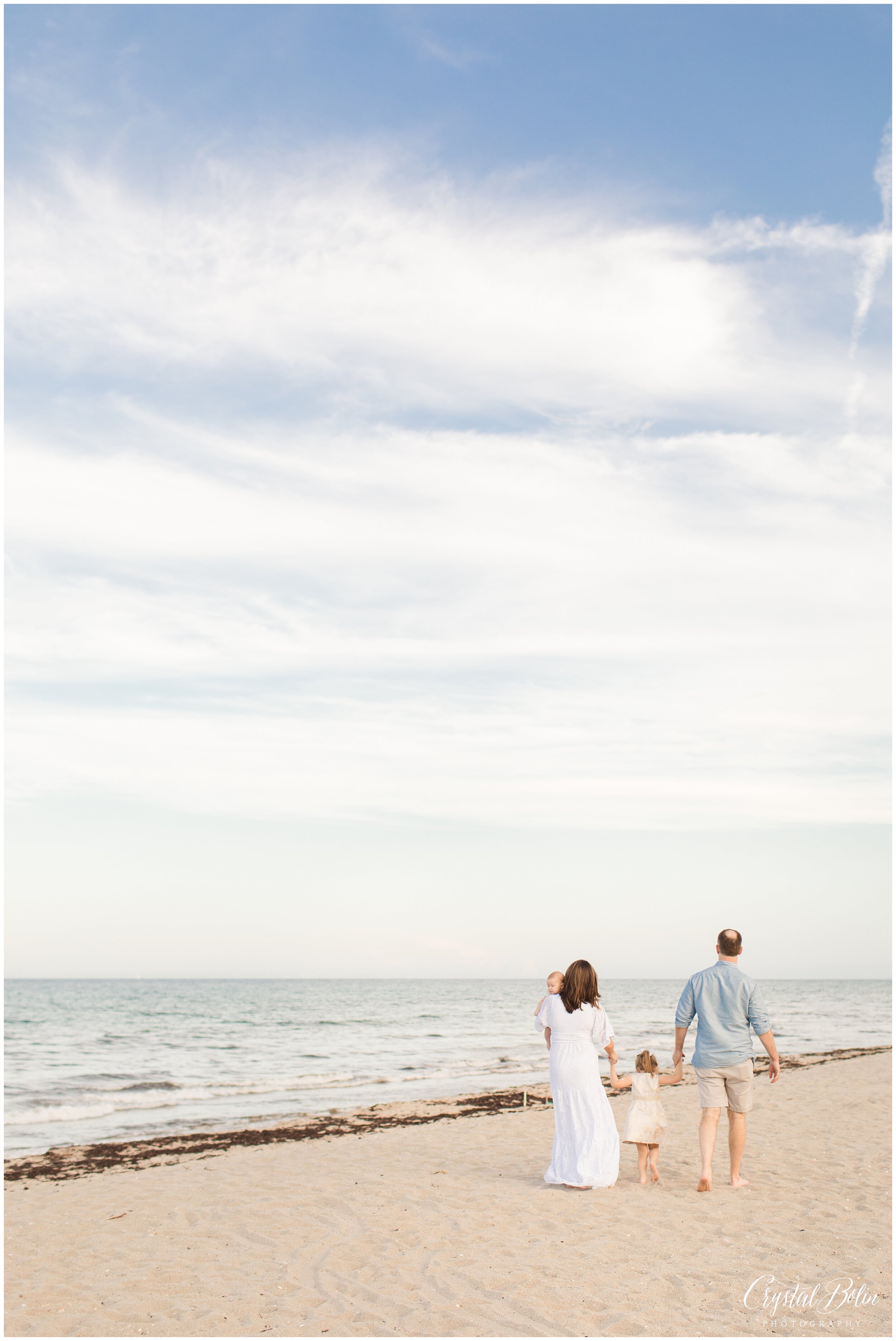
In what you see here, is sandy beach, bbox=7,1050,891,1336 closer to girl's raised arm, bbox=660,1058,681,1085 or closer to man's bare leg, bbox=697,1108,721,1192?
man's bare leg, bbox=697,1108,721,1192

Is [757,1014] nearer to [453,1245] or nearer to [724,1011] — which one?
[724,1011]

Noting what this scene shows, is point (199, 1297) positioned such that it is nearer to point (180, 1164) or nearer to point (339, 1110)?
point (180, 1164)

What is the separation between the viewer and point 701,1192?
7.44m

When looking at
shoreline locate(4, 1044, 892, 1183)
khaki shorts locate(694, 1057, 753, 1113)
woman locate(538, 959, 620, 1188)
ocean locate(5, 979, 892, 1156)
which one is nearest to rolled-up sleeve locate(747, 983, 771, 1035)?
khaki shorts locate(694, 1057, 753, 1113)

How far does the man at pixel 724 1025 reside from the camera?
7086 millimetres

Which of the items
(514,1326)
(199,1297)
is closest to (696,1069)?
(514,1326)

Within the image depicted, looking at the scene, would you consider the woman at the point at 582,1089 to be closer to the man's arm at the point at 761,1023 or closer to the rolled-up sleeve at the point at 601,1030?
the rolled-up sleeve at the point at 601,1030

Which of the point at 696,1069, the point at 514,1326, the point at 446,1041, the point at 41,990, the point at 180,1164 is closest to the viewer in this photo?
the point at 514,1326

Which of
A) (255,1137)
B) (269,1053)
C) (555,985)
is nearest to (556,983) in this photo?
(555,985)

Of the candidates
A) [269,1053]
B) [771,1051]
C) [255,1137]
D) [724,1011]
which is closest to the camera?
[771,1051]

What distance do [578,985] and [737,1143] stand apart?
1777 mm

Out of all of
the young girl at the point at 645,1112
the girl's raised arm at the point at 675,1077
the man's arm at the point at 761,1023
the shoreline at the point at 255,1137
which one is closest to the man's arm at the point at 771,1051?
the man's arm at the point at 761,1023

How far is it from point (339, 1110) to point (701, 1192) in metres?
10.1

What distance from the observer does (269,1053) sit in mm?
27703
